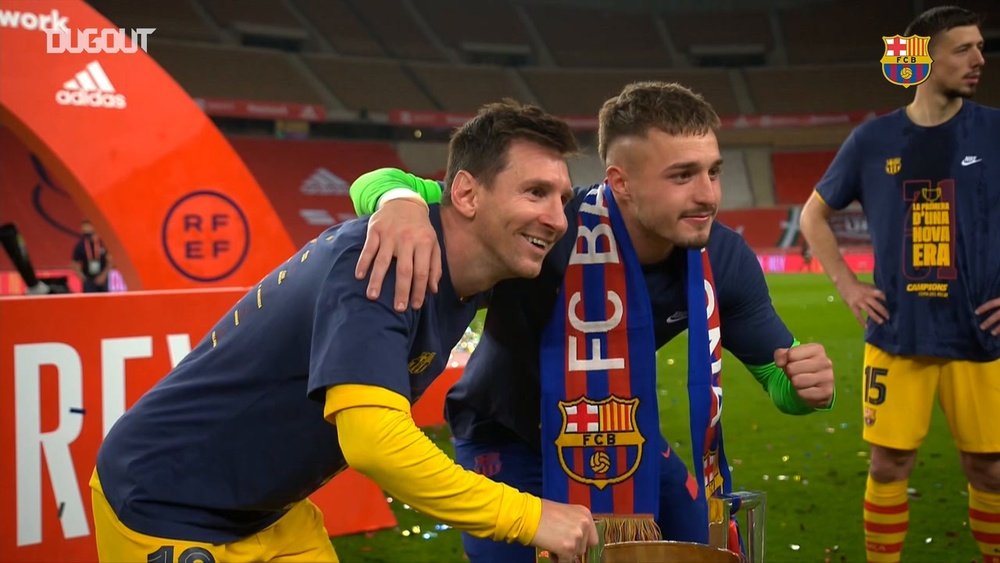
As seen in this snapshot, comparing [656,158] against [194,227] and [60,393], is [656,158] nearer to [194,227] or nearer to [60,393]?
[60,393]

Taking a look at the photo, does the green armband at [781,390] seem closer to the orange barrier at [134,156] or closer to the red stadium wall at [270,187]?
the orange barrier at [134,156]

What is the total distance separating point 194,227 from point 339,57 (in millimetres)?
26458

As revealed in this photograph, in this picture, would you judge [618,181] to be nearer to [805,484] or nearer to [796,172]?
[805,484]

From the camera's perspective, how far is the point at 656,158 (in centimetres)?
240

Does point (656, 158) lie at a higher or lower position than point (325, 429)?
higher

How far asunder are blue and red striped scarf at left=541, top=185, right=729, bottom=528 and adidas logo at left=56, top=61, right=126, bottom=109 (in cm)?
369

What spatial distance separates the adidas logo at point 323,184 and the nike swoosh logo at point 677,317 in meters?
26.0

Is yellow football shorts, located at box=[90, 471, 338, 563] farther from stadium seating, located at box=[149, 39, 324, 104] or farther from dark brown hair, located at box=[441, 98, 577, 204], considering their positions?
stadium seating, located at box=[149, 39, 324, 104]

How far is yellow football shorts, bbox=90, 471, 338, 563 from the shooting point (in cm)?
199

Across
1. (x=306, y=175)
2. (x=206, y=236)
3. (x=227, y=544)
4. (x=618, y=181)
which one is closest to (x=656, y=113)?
(x=618, y=181)

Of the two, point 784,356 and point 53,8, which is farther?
point 53,8

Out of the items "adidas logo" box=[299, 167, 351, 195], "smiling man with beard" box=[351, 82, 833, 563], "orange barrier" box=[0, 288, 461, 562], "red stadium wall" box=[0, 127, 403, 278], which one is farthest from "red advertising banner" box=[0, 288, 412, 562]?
"adidas logo" box=[299, 167, 351, 195]

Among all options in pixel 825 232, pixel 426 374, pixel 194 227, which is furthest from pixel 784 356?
pixel 194 227

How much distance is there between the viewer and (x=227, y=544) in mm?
2084
